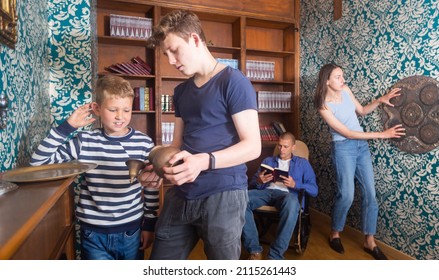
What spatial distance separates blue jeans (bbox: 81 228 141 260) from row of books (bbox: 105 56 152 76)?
5.70 feet

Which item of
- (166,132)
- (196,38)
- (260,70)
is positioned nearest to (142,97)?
(166,132)

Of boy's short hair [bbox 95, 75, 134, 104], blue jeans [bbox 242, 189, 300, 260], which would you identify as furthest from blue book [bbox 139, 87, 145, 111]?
boy's short hair [bbox 95, 75, 134, 104]

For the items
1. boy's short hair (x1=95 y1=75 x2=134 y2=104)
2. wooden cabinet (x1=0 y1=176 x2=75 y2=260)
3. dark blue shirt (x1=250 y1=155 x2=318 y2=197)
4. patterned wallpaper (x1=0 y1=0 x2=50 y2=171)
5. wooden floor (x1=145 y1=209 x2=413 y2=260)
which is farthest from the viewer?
dark blue shirt (x1=250 y1=155 x2=318 y2=197)

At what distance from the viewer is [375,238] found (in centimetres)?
234

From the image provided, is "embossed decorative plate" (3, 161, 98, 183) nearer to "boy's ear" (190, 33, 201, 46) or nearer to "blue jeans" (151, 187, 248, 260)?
"blue jeans" (151, 187, 248, 260)

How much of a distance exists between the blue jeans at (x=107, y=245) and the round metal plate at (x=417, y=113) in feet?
6.17

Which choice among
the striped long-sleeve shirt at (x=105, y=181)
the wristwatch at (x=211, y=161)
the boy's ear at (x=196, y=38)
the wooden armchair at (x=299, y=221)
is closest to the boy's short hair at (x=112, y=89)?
the striped long-sleeve shirt at (x=105, y=181)

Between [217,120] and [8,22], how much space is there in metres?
0.80

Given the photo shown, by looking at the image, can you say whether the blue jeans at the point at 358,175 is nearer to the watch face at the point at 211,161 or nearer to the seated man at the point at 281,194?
the seated man at the point at 281,194

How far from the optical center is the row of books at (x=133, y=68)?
2.59m

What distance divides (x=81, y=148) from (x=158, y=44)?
0.54 meters

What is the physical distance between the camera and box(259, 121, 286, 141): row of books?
123 inches

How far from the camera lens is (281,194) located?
7.20 ft
